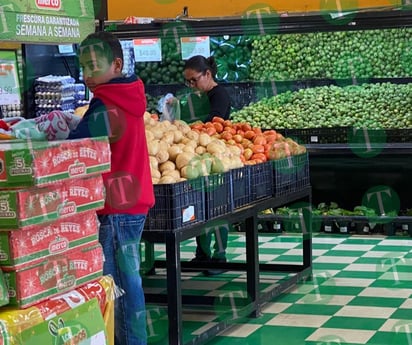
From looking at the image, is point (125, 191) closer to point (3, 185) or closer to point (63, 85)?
point (3, 185)

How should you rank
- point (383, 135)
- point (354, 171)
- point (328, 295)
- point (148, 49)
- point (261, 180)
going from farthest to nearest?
point (354, 171) → point (148, 49) → point (383, 135) → point (328, 295) → point (261, 180)

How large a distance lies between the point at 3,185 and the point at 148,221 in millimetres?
1884

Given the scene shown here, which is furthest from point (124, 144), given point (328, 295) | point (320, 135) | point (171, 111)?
point (320, 135)

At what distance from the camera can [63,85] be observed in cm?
863

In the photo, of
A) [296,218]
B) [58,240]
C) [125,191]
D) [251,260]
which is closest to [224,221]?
[251,260]

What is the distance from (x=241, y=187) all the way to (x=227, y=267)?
130cm

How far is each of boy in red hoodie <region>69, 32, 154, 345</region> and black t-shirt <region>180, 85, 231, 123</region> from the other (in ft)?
9.51

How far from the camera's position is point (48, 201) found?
314 cm

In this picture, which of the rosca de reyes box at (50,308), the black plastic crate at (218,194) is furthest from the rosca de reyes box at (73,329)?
the black plastic crate at (218,194)

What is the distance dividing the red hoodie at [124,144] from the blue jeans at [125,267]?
68 mm

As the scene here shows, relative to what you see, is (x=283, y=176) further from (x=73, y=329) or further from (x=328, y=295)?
(x=73, y=329)

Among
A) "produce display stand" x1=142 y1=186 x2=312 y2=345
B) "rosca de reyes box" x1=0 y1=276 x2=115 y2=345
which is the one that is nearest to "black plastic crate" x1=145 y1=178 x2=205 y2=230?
"produce display stand" x1=142 y1=186 x2=312 y2=345

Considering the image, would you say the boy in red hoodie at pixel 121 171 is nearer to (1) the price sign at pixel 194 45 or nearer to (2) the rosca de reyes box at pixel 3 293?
(2) the rosca de reyes box at pixel 3 293

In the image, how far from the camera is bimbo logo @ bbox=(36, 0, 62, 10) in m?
3.64
